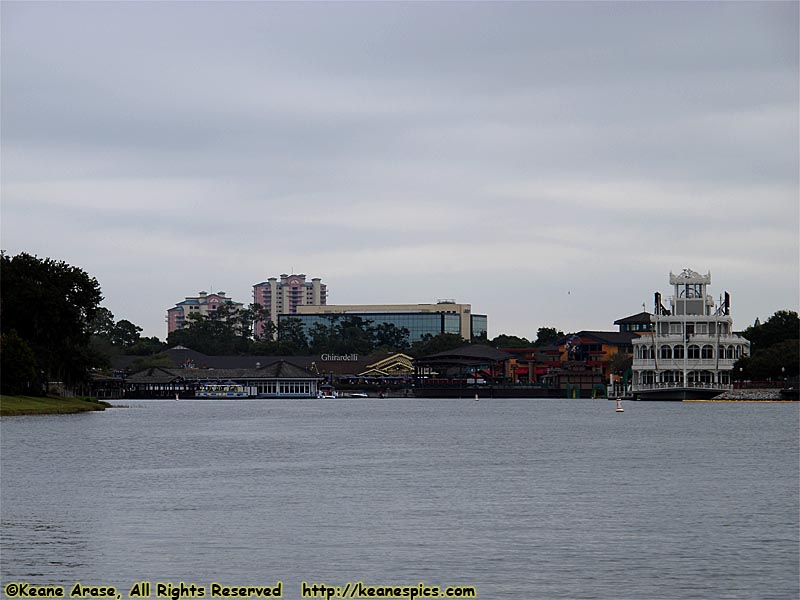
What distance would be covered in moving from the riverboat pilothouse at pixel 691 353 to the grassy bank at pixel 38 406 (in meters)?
95.8

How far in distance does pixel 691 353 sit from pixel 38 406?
365 feet

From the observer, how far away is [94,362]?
5079 inches

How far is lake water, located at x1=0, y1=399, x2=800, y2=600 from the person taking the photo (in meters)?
28.8

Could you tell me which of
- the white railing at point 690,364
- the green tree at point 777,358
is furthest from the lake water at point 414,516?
the white railing at point 690,364

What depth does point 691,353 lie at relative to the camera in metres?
195

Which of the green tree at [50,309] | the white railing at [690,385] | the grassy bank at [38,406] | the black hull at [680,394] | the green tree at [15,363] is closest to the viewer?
the grassy bank at [38,406]

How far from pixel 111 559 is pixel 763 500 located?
23680 mm

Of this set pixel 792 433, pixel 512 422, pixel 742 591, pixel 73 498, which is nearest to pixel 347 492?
pixel 73 498

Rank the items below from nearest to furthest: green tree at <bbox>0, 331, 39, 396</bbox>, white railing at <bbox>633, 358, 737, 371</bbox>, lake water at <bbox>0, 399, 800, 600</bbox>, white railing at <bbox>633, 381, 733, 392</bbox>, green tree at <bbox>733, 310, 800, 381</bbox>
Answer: lake water at <bbox>0, 399, 800, 600</bbox> < green tree at <bbox>0, 331, 39, 396</bbox> < green tree at <bbox>733, 310, 800, 381</bbox> < white railing at <bbox>633, 381, 733, 392</bbox> < white railing at <bbox>633, 358, 737, 371</bbox>

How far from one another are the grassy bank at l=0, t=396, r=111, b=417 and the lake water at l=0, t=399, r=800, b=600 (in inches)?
1329

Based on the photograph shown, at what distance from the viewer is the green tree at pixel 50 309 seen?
122125mm

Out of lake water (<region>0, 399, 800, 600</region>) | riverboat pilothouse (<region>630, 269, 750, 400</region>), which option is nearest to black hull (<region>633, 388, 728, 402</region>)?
riverboat pilothouse (<region>630, 269, 750, 400</region>)

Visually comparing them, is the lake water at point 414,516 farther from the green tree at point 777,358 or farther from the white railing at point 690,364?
the white railing at point 690,364

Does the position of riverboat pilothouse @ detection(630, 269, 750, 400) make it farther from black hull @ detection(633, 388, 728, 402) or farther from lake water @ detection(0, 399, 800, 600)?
lake water @ detection(0, 399, 800, 600)
